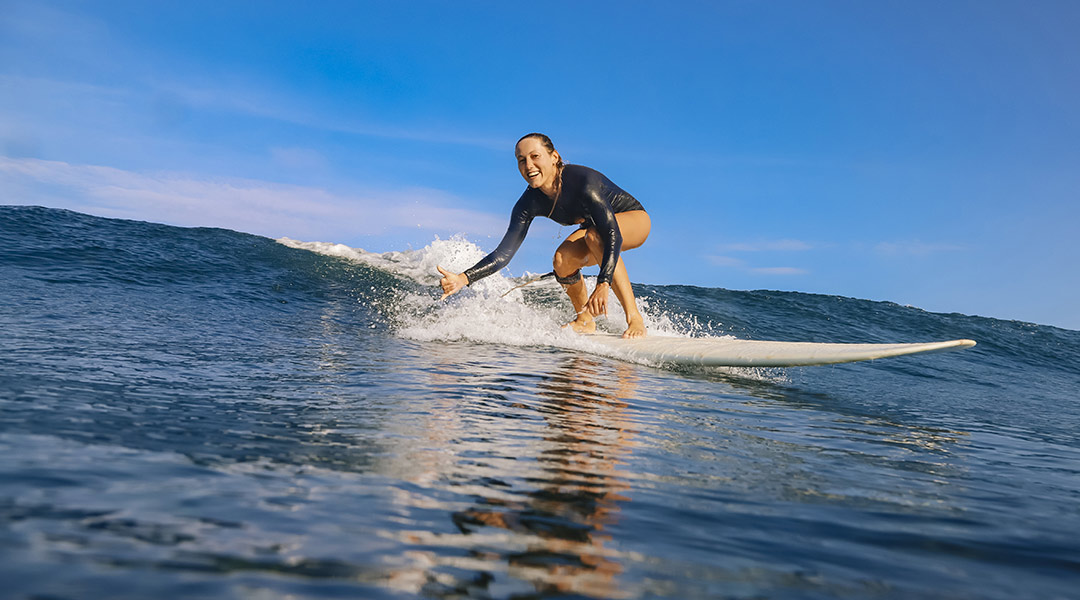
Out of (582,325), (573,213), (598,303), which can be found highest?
(573,213)

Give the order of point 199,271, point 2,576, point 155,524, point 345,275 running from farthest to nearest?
point 345,275
point 199,271
point 155,524
point 2,576

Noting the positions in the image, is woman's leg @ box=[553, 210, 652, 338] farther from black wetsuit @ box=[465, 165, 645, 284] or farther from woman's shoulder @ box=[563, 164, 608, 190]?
woman's shoulder @ box=[563, 164, 608, 190]

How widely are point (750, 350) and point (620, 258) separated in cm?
185

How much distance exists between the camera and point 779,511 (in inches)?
76.7

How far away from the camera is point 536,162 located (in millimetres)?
6480

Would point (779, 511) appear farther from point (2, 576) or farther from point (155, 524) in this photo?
point (2, 576)

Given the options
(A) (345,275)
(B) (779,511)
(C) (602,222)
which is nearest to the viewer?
(B) (779,511)

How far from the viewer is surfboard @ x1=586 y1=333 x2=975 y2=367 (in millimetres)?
4672

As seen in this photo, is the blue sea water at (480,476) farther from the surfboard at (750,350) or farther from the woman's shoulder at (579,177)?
the woman's shoulder at (579,177)

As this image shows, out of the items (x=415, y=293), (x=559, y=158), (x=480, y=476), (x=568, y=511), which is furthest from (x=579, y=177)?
(x=415, y=293)

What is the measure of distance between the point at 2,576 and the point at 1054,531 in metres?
2.61

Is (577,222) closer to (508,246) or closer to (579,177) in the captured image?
(579,177)

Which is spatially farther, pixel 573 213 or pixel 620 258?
pixel 620 258

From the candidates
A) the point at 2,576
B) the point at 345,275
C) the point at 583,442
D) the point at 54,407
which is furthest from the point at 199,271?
the point at 2,576
